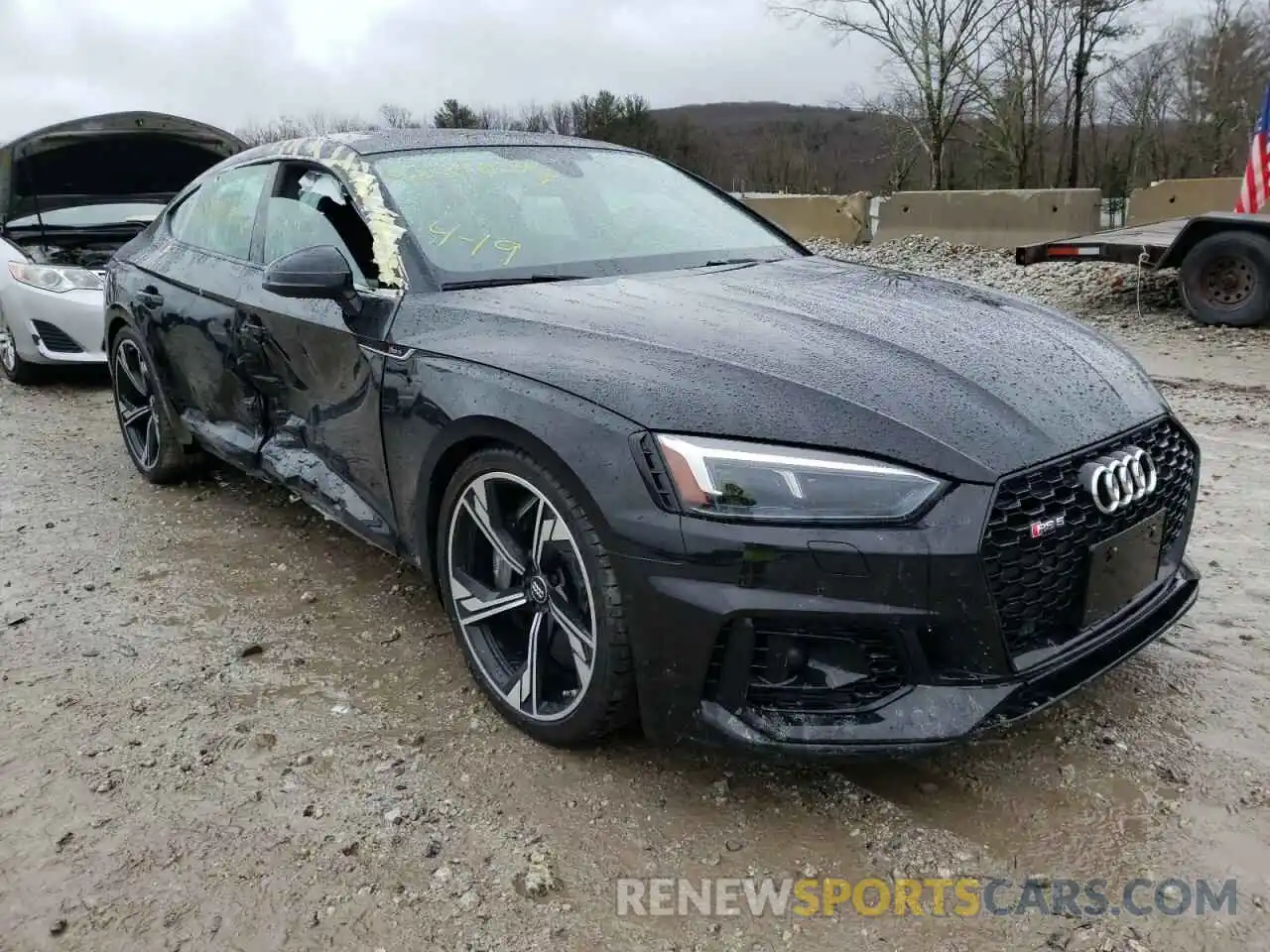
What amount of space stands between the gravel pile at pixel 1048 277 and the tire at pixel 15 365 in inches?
239

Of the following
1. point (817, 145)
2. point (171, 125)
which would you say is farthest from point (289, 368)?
point (817, 145)

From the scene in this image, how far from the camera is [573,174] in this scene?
134 inches

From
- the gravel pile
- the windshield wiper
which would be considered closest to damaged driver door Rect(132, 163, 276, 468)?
the windshield wiper

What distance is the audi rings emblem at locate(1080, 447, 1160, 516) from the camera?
205 centimetres

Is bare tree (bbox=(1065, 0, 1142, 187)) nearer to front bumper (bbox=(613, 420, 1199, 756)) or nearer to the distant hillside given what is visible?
the distant hillside

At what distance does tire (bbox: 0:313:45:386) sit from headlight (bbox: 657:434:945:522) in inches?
268

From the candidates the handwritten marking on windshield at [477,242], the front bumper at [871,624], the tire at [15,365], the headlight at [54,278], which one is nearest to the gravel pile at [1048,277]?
the handwritten marking on windshield at [477,242]

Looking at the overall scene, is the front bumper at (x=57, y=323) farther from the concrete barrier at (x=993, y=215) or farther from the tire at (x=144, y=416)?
the concrete barrier at (x=993, y=215)

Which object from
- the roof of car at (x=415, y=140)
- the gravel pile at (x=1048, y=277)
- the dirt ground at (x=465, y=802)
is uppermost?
the roof of car at (x=415, y=140)

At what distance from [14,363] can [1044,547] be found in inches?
298

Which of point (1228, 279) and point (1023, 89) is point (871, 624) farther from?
point (1023, 89)

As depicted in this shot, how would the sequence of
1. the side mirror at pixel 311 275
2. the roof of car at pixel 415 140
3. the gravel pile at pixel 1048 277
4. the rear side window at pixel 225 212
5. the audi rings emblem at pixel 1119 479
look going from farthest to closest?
the gravel pile at pixel 1048 277 → the rear side window at pixel 225 212 → the roof of car at pixel 415 140 → the side mirror at pixel 311 275 → the audi rings emblem at pixel 1119 479

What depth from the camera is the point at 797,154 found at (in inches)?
1783

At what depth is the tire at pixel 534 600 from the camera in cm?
217
